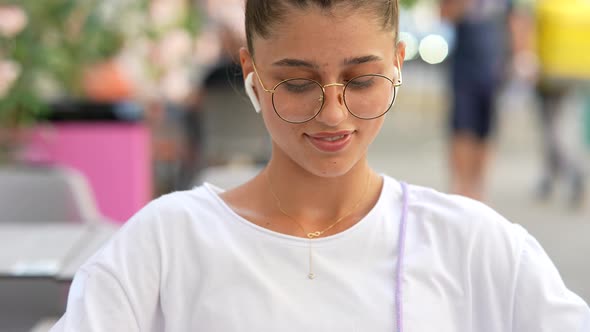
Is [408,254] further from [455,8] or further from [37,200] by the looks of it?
[455,8]

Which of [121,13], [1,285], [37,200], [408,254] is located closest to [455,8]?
[121,13]

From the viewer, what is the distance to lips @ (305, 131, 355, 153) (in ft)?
4.41

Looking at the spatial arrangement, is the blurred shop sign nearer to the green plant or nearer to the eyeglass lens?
the green plant

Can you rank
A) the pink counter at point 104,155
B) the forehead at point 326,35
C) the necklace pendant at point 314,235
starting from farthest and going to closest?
the pink counter at point 104,155 → the necklace pendant at point 314,235 → the forehead at point 326,35

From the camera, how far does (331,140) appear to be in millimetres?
1345

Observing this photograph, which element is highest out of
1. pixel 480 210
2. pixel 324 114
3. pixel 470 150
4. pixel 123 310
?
pixel 324 114

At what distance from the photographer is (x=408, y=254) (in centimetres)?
142

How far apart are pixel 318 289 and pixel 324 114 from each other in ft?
0.84

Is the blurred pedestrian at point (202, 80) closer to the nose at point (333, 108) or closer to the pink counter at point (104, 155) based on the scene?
the pink counter at point (104, 155)

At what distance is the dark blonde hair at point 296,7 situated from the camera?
52.3 inches

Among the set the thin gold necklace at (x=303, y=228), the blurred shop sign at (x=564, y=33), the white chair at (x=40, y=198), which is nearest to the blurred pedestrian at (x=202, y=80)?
the blurred shop sign at (x=564, y=33)

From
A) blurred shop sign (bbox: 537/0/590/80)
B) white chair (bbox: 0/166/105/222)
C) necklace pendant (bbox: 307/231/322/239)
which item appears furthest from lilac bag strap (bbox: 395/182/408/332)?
blurred shop sign (bbox: 537/0/590/80)

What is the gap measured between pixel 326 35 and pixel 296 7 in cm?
6

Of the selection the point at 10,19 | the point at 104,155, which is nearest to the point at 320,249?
the point at 10,19
